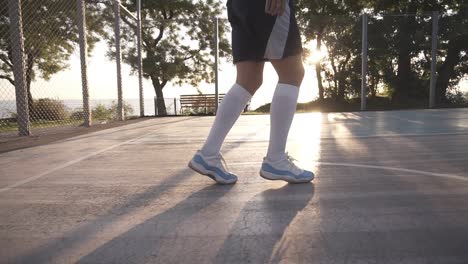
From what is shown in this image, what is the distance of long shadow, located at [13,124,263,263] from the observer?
1.11 meters

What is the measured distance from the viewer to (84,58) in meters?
5.71

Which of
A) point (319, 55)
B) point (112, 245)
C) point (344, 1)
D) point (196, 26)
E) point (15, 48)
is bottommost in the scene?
point (112, 245)

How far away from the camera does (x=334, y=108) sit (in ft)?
38.3

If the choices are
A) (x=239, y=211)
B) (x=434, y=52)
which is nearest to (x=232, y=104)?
(x=239, y=211)

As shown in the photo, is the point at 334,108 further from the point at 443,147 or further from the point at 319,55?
the point at 443,147

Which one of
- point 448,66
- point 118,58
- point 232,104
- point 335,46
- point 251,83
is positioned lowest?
point 232,104

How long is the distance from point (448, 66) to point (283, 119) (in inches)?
454

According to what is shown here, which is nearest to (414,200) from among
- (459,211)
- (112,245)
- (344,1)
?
(459,211)

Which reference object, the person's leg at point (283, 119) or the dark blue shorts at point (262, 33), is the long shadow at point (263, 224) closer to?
the person's leg at point (283, 119)

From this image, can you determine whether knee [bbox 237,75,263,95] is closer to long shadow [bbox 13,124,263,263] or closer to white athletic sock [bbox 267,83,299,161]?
white athletic sock [bbox 267,83,299,161]

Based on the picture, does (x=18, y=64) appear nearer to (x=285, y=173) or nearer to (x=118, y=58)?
(x=118, y=58)

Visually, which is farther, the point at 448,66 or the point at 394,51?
the point at 448,66

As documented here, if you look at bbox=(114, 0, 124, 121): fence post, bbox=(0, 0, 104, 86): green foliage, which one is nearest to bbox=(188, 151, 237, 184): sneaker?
bbox=(0, 0, 104, 86): green foliage

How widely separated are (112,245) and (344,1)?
633 inches
